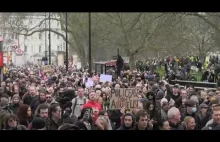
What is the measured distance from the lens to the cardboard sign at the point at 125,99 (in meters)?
9.91

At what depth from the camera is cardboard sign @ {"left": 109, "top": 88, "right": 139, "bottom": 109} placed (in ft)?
32.5

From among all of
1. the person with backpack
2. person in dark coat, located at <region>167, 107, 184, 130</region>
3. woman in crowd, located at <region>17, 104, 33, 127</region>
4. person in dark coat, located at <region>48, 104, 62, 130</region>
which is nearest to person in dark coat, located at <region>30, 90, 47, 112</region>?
the person with backpack

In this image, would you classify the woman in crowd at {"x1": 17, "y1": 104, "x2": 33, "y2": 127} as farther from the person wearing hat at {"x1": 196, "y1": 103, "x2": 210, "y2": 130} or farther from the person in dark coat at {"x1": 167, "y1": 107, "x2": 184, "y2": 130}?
the person wearing hat at {"x1": 196, "y1": 103, "x2": 210, "y2": 130}

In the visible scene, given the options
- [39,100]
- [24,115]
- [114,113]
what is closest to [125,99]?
[114,113]

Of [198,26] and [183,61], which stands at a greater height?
[198,26]

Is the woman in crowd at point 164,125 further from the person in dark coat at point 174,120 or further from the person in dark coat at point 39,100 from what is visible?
the person in dark coat at point 39,100

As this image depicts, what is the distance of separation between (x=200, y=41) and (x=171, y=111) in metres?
39.9

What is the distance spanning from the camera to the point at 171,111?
8273 mm

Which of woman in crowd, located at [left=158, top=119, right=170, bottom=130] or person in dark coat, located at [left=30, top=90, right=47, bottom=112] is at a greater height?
person in dark coat, located at [left=30, top=90, right=47, bottom=112]

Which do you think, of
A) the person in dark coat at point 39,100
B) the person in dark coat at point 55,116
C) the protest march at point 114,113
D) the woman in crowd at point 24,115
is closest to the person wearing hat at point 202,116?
the protest march at point 114,113

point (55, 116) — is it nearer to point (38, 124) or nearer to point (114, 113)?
point (38, 124)
